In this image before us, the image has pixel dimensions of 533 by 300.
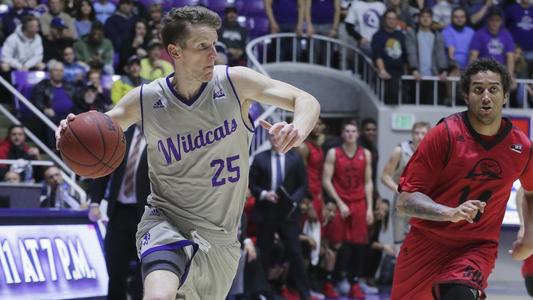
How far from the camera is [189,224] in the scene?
4.77m

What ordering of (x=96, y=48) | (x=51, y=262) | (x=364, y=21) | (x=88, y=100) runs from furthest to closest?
(x=364, y=21) < (x=96, y=48) < (x=88, y=100) < (x=51, y=262)

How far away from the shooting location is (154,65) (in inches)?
484

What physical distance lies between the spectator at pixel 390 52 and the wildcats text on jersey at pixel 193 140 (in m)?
9.34

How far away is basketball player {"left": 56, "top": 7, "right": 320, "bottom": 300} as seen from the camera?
4.71 m

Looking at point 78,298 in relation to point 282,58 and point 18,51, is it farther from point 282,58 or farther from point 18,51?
point 282,58

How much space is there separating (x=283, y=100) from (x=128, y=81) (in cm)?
759

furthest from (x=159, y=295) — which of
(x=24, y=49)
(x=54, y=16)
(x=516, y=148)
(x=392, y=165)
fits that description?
(x=54, y=16)

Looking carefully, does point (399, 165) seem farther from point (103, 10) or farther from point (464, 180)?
point (103, 10)

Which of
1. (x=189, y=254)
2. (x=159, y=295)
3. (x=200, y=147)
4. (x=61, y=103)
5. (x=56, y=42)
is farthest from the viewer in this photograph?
(x=56, y=42)

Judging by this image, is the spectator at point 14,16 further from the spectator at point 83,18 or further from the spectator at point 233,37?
the spectator at point 233,37

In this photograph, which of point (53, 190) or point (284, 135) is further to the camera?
point (53, 190)

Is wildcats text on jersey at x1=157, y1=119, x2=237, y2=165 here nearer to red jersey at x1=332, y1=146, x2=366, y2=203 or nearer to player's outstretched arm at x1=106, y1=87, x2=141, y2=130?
player's outstretched arm at x1=106, y1=87, x2=141, y2=130

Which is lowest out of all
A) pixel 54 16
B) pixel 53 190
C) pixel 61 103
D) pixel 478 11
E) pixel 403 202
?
pixel 53 190

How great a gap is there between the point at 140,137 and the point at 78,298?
1.49 metres
